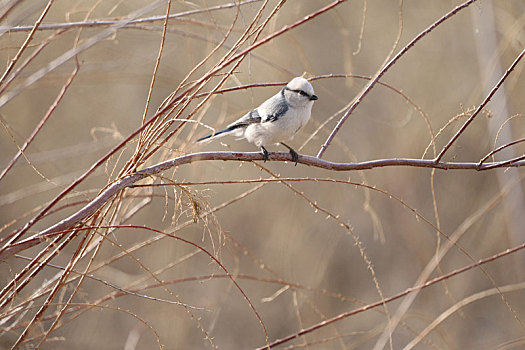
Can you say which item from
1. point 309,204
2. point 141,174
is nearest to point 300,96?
point 141,174

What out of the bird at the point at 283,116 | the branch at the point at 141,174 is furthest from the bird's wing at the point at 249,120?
the branch at the point at 141,174

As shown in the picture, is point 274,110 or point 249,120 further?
point 249,120

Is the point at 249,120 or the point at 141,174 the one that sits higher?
the point at 249,120

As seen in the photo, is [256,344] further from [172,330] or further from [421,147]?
[421,147]

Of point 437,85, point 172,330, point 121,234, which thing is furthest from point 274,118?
point 437,85

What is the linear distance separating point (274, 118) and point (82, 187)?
8.13 feet

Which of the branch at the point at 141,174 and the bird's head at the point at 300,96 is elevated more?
the bird's head at the point at 300,96

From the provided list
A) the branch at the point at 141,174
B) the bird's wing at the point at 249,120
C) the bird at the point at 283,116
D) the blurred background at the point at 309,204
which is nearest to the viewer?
the branch at the point at 141,174

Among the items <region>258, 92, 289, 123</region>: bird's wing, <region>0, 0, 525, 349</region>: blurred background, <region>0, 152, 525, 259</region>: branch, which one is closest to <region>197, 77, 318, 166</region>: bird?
<region>258, 92, 289, 123</region>: bird's wing

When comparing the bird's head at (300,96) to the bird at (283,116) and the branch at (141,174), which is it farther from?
the branch at (141,174)

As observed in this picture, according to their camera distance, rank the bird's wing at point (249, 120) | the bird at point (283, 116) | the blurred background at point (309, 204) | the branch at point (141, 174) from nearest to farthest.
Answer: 1. the branch at point (141, 174)
2. the bird at point (283, 116)
3. the bird's wing at point (249, 120)
4. the blurred background at point (309, 204)

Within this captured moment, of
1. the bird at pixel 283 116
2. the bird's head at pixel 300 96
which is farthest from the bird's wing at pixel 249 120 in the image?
the bird's head at pixel 300 96

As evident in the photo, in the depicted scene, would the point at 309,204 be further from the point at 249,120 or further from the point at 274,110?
the point at 274,110

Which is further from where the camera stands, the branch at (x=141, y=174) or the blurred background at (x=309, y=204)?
the blurred background at (x=309, y=204)
